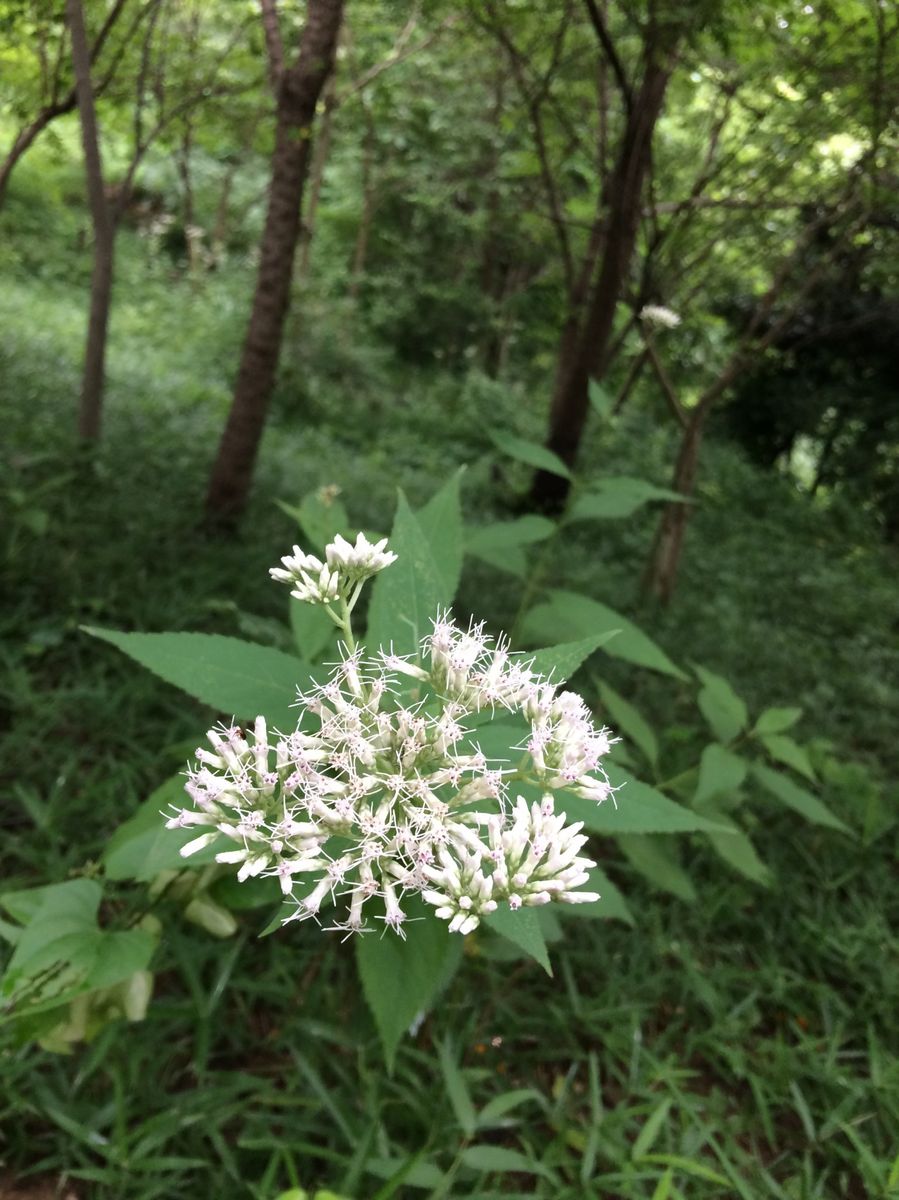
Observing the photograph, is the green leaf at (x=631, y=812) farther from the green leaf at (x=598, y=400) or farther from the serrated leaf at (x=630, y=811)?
the green leaf at (x=598, y=400)

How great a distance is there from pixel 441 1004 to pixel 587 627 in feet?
3.59

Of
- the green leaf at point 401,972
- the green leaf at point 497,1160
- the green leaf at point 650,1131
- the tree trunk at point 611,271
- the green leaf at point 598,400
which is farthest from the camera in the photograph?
the tree trunk at point 611,271

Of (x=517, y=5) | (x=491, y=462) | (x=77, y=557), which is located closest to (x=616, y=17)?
(x=517, y=5)

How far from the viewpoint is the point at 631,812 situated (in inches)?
46.3

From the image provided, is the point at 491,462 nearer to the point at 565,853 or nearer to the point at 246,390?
the point at 246,390

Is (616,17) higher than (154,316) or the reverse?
higher

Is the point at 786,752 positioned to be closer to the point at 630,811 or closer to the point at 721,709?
the point at 721,709

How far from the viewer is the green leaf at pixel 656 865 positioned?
2.14 m

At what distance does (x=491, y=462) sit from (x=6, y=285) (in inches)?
282

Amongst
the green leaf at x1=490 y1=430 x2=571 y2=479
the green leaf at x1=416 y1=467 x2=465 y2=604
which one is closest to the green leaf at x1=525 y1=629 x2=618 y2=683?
the green leaf at x1=416 y1=467 x2=465 y2=604

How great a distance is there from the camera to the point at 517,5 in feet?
14.4

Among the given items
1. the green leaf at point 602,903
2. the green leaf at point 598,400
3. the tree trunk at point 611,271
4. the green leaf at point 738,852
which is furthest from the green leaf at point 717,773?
the tree trunk at point 611,271

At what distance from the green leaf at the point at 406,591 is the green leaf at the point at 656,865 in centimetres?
120

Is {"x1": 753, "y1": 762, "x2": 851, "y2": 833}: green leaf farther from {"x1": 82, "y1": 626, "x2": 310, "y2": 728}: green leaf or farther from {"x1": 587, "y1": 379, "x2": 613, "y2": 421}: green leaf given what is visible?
{"x1": 82, "y1": 626, "x2": 310, "y2": 728}: green leaf
